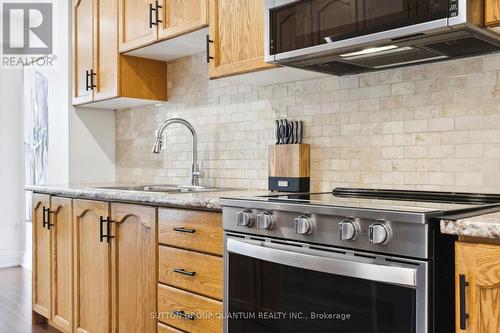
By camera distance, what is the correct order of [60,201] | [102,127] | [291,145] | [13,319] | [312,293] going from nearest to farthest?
[312,293] < [291,145] < [60,201] < [13,319] < [102,127]

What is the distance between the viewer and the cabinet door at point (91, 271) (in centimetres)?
250

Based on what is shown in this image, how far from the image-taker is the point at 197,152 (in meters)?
3.02

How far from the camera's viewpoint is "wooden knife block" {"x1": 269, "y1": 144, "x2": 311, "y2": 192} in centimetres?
227

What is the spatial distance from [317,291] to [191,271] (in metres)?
0.68

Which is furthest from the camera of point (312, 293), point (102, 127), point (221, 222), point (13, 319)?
point (102, 127)

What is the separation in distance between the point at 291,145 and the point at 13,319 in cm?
236

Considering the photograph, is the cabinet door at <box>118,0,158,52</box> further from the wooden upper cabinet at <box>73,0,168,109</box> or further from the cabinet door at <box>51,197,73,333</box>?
the cabinet door at <box>51,197,73,333</box>

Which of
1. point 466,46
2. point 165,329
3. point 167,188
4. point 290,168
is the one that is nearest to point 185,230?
point 165,329

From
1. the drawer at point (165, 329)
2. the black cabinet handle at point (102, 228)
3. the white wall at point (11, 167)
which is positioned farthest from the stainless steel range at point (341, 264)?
the white wall at point (11, 167)

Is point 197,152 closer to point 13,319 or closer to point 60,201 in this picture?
point 60,201

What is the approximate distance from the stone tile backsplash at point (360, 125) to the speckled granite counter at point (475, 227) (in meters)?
0.61

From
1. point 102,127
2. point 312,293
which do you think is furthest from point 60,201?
point 312,293

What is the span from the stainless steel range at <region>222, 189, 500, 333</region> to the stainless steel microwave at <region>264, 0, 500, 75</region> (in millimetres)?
523

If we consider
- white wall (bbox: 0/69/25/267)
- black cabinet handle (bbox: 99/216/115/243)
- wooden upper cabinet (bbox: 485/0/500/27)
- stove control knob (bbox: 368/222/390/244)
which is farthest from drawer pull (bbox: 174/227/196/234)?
white wall (bbox: 0/69/25/267)
